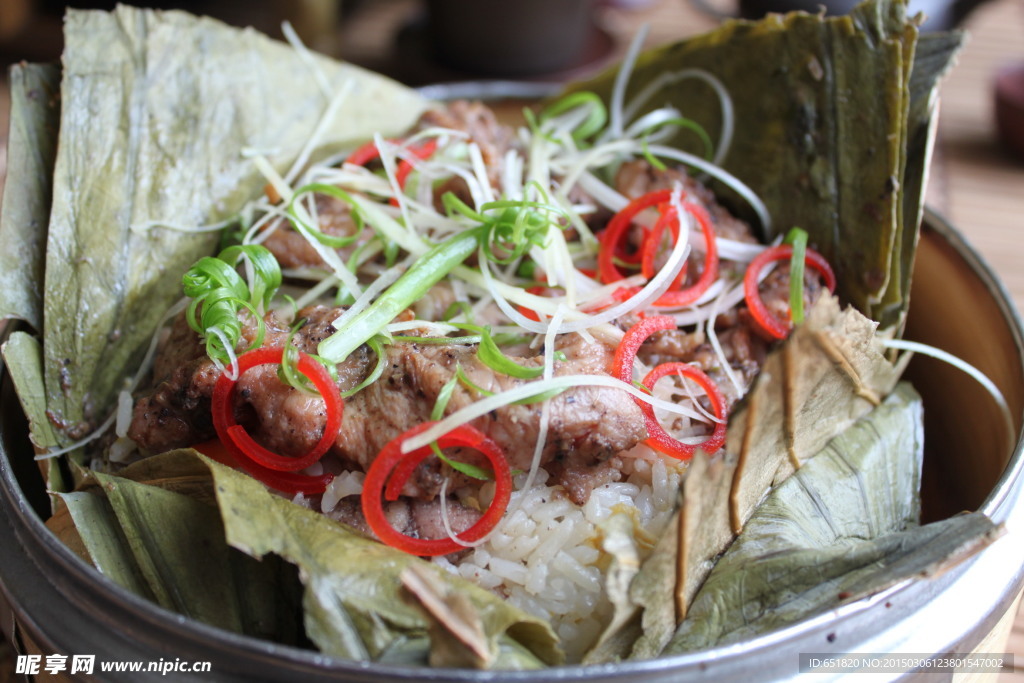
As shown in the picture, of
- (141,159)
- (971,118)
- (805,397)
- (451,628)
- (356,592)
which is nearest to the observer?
(451,628)

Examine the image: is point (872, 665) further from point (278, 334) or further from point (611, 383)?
point (278, 334)

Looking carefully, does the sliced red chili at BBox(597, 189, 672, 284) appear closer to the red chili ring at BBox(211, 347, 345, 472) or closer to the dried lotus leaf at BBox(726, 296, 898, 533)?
the dried lotus leaf at BBox(726, 296, 898, 533)

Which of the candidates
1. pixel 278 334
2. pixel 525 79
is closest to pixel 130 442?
pixel 278 334

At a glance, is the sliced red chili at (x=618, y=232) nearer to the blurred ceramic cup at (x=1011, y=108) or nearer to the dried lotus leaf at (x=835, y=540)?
the dried lotus leaf at (x=835, y=540)

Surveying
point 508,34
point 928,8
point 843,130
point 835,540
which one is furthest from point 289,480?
point 928,8

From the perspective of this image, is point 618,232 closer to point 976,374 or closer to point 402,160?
point 402,160

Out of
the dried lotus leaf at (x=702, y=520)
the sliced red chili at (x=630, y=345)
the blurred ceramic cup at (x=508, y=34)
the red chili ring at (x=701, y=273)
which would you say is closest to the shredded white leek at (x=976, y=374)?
the red chili ring at (x=701, y=273)
